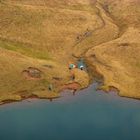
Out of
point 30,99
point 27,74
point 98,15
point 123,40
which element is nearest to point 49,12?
point 98,15

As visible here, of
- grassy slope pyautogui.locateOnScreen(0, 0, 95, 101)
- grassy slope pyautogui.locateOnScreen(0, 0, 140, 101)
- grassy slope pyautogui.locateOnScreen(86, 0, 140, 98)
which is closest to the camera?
grassy slope pyautogui.locateOnScreen(0, 0, 95, 101)

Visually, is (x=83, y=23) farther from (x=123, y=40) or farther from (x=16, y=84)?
(x=16, y=84)

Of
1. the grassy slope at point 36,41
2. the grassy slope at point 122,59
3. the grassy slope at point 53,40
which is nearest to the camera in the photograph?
the grassy slope at point 36,41

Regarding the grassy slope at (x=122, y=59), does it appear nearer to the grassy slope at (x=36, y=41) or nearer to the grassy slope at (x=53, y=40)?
the grassy slope at (x=53, y=40)

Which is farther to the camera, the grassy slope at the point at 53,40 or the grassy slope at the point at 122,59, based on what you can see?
the grassy slope at the point at 122,59

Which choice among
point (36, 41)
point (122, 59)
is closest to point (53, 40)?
point (36, 41)

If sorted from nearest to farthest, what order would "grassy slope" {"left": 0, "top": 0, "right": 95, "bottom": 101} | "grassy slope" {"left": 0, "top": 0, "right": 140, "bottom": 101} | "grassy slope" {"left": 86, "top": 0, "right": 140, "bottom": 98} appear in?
"grassy slope" {"left": 0, "top": 0, "right": 95, "bottom": 101} → "grassy slope" {"left": 0, "top": 0, "right": 140, "bottom": 101} → "grassy slope" {"left": 86, "top": 0, "right": 140, "bottom": 98}

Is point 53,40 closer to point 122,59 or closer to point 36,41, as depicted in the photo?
point 36,41

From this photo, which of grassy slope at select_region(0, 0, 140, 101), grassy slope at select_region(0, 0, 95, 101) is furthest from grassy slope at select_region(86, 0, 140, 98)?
grassy slope at select_region(0, 0, 95, 101)

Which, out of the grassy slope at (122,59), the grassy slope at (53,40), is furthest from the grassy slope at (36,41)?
the grassy slope at (122,59)

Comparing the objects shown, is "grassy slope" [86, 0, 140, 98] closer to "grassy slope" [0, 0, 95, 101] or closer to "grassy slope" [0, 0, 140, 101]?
"grassy slope" [0, 0, 140, 101]

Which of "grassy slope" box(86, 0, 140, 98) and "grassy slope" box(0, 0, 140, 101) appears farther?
"grassy slope" box(86, 0, 140, 98)
